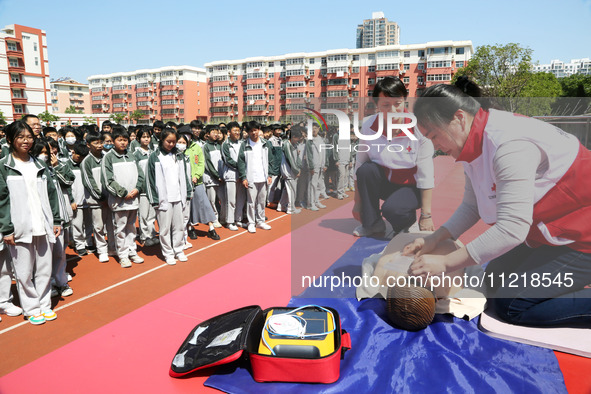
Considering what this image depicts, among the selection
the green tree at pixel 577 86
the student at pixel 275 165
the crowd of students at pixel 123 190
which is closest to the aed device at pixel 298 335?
the crowd of students at pixel 123 190

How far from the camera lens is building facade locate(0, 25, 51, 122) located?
1799 inches

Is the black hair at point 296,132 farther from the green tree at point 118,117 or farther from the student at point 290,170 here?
the green tree at point 118,117

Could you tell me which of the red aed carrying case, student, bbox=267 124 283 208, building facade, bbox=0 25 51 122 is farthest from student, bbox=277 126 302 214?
→ building facade, bbox=0 25 51 122

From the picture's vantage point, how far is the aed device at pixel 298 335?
2.54 metres

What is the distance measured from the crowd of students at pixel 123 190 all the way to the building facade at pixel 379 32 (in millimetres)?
197817

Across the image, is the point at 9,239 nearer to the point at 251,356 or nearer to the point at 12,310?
the point at 12,310

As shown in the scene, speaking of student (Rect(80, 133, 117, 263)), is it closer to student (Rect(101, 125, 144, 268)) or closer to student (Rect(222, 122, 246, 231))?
student (Rect(101, 125, 144, 268))

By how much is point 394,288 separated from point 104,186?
12.5 ft

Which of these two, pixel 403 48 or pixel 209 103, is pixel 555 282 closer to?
pixel 403 48

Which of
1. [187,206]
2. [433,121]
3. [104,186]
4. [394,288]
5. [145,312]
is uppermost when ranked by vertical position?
[433,121]

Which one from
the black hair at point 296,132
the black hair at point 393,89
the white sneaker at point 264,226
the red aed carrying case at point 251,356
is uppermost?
the black hair at point 393,89

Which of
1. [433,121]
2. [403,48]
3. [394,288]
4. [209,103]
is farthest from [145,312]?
[209,103]

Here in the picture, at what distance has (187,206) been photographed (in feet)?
17.9

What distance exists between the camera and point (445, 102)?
286cm
